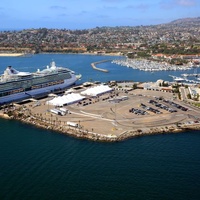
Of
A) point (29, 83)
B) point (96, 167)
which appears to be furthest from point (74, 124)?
point (29, 83)

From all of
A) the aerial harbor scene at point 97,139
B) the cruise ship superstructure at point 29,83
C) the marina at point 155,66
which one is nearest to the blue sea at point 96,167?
the aerial harbor scene at point 97,139

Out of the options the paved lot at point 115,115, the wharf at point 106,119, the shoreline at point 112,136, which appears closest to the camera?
the shoreline at point 112,136

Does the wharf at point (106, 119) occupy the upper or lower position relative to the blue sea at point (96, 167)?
upper

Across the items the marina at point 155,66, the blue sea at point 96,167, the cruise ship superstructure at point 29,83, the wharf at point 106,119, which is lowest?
the blue sea at point 96,167

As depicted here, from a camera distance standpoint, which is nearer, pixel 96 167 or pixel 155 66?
pixel 96 167

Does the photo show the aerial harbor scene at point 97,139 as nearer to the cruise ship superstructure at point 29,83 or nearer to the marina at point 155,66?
the cruise ship superstructure at point 29,83

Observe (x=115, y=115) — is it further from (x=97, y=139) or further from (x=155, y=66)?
(x=155, y=66)

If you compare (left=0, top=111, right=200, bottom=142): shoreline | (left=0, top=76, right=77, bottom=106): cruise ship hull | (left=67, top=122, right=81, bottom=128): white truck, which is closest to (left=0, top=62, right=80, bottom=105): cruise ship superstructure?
(left=0, top=76, right=77, bottom=106): cruise ship hull
